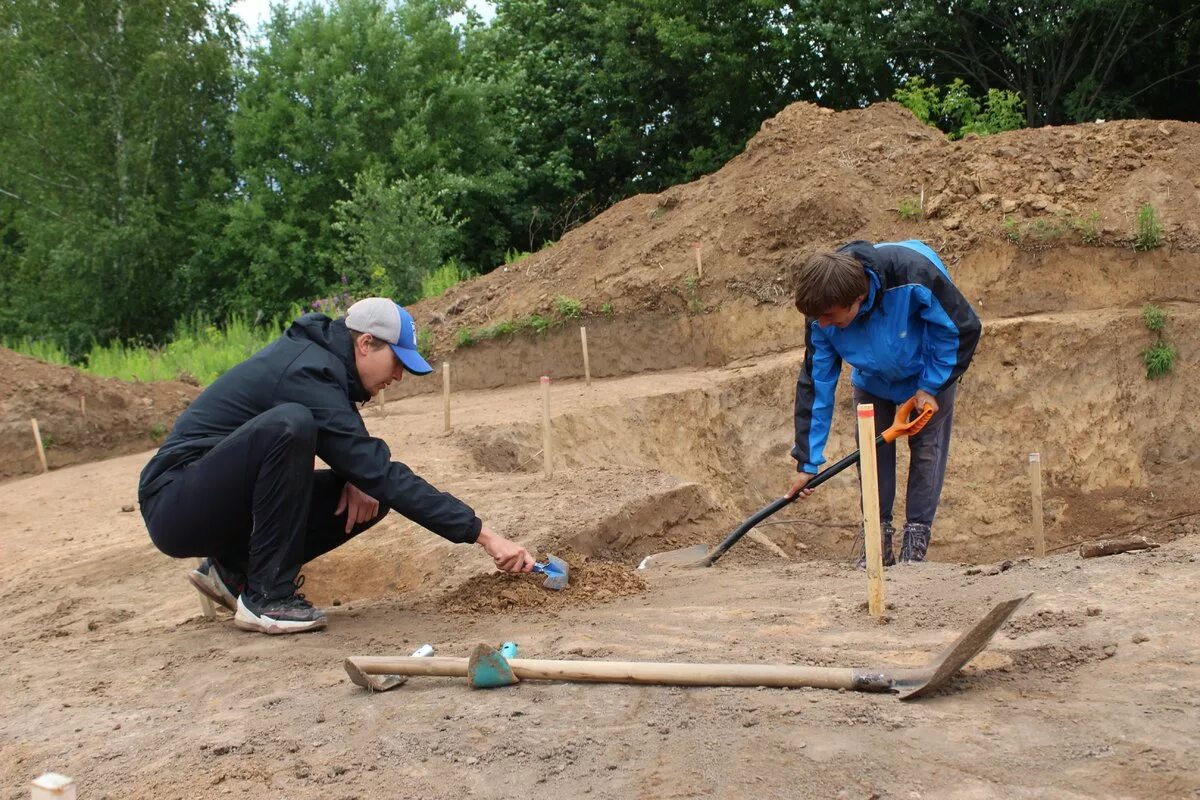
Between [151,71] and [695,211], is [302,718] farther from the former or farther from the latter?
[151,71]

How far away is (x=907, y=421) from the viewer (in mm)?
4906

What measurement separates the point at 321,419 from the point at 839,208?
7.97 metres

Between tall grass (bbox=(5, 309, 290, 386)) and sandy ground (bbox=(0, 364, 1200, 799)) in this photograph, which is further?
tall grass (bbox=(5, 309, 290, 386))

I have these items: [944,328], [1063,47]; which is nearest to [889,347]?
[944,328]

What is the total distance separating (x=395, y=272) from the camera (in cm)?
1517

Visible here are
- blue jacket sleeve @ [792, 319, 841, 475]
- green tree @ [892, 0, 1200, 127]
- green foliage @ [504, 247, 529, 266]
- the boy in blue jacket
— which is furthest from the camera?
green tree @ [892, 0, 1200, 127]

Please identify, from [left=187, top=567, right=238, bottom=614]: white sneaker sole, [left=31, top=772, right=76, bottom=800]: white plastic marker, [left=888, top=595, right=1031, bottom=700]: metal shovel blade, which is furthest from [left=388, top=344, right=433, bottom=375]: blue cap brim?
[left=31, top=772, right=76, bottom=800]: white plastic marker

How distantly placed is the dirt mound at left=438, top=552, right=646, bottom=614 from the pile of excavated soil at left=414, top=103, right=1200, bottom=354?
6534 millimetres

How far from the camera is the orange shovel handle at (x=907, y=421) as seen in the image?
15.6 feet

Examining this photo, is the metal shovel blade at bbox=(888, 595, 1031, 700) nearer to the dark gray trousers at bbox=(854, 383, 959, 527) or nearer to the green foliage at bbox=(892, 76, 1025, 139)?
the dark gray trousers at bbox=(854, 383, 959, 527)

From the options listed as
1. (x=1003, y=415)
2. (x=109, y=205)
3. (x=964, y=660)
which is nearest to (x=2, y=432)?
(x=1003, y=415)

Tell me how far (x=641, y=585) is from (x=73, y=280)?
1930 cm

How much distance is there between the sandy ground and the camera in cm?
235

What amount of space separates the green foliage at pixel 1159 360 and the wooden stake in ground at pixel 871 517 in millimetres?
6288
